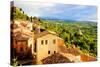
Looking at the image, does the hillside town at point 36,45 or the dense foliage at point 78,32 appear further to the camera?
the dense foliage at point 78,32

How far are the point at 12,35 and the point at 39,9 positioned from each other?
495mm

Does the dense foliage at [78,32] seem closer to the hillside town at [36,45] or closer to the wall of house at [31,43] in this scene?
the hillside town at [36,45]

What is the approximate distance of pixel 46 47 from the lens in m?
3.08

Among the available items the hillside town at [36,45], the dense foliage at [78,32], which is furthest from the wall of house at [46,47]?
the dense foliage at [78,32]

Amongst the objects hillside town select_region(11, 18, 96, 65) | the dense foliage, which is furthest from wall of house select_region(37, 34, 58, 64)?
the dense foliage

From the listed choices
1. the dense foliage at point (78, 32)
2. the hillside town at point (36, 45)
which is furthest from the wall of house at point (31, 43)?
the dense foliage at point (78, 32)

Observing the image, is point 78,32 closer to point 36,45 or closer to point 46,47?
point 46,47

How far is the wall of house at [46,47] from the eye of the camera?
3031 millimetres

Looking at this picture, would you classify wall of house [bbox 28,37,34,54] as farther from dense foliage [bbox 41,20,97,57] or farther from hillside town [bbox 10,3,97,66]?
dense foliage [bbox 41,20,97,57]

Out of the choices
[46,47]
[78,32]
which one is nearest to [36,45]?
[46,47]

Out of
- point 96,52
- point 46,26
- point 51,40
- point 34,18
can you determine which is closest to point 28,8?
point 34,18

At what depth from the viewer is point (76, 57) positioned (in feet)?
10.6

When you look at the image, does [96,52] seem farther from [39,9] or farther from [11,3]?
[11,3]

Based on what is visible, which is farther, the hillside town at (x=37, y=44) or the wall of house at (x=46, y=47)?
the wall of house at (x=46, y=47)
